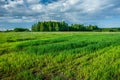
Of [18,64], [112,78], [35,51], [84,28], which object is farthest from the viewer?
[84,28]

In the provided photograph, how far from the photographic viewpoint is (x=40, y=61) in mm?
11523

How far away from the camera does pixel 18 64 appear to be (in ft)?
36.0

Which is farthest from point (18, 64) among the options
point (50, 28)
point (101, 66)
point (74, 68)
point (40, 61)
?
point (50, 28)

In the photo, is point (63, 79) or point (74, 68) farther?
point (74, 68)

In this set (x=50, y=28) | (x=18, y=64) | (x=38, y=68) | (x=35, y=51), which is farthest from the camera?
(x=50, y=28)

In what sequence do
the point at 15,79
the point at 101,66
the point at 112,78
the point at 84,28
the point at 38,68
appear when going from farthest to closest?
the point at 84,28 < the point at 38,68 < the point at 101,66 < the point at 15,79 < the point at 112,78

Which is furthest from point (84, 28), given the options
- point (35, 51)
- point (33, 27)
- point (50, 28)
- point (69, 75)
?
point (69, 75)

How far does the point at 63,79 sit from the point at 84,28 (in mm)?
81549

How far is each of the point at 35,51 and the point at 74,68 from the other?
211 inches

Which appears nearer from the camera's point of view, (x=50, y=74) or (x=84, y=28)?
(x=50, y=74)

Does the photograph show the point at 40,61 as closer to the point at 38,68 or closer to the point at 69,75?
the point at 38,68

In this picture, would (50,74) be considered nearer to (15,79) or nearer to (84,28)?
(15,79)

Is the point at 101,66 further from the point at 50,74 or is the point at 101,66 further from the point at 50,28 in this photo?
the point at 50,28

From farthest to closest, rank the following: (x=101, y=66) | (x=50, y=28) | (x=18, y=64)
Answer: (x=50, y=28) → (x=18, y=64) → (x=101, y=66)
